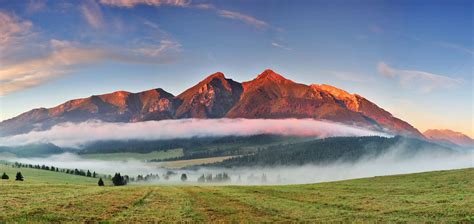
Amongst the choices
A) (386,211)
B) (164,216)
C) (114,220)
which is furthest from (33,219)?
(386,211)

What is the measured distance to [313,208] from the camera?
54000 mm

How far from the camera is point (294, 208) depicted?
54375mm

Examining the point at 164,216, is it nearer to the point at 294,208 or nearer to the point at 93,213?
the point at 93,213

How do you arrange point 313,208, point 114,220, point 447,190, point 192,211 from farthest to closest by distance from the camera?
point 447,190
point 313,208
point 192,211
point 114,220

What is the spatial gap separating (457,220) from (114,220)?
31528mm

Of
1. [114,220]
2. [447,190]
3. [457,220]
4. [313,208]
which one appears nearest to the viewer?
[457,220]

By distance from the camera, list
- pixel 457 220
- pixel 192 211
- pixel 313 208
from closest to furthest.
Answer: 1. pixel 457 220
2. pixel 192 211
3. pixel 313 208

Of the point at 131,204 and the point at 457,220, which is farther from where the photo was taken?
the point at 131,204

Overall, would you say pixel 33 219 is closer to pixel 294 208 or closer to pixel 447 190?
pixel 294 208

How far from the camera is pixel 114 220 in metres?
40.4

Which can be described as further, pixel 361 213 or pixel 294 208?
pixel 294 208

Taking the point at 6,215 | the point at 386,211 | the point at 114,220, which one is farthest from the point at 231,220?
the point at 6,215

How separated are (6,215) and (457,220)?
138ft

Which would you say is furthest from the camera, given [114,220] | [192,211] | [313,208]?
[313,208]
